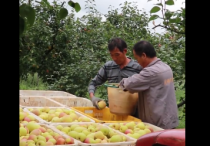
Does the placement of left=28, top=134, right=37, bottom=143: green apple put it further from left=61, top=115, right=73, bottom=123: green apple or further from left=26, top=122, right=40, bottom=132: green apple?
left=61, top=115, right=73, bottom=123: green apple

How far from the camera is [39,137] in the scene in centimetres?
249

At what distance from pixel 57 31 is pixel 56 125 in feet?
18.2

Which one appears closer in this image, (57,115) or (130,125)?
(130,125)

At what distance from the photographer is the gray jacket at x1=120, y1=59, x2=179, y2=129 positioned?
3.31 meters

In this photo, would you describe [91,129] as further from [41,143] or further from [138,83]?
[138,83]

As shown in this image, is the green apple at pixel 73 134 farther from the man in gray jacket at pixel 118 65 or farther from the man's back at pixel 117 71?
the man's back at pixel 117 71

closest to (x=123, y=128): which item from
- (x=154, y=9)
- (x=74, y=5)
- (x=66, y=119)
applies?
(x=66, y=119)

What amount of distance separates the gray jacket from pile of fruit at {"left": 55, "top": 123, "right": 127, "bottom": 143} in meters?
0.59

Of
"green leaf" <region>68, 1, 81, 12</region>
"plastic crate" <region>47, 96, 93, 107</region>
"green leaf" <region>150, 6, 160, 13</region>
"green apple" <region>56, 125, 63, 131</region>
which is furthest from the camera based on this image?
"plastic crate" <region>47, 96, 93, 107</region>

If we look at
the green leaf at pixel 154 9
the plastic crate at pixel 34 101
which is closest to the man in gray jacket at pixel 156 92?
the plastic crate at pixel 34 101

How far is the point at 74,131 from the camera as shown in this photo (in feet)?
8.96

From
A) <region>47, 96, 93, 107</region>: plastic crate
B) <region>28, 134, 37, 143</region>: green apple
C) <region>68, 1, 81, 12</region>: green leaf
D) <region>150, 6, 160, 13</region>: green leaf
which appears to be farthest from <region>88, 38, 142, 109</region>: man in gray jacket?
<region>68, 1, 81, 12</region>: green leaf

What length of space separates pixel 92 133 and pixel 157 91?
0.91 metres
